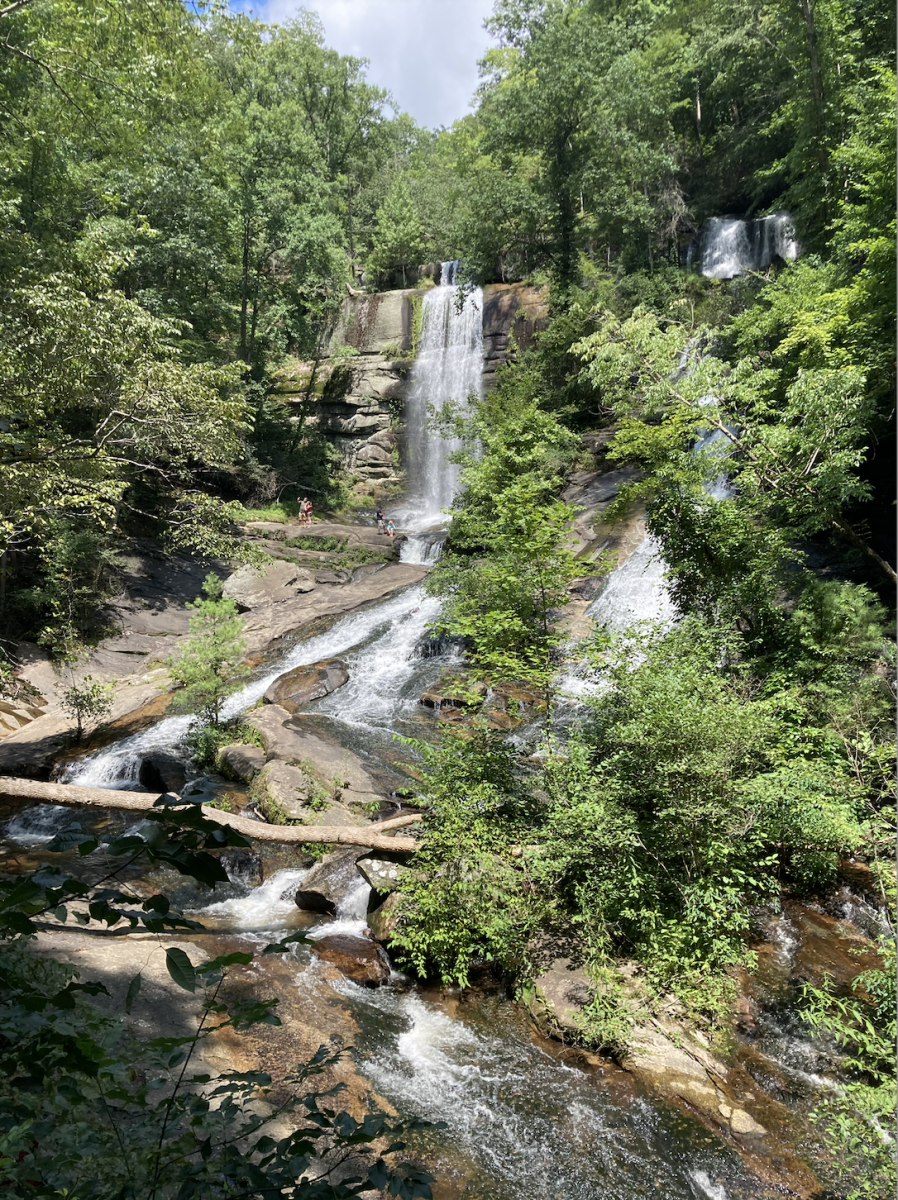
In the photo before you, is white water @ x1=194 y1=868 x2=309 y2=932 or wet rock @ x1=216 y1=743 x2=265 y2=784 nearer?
white water @ x1=194 y1=868 x2=309 y2=932

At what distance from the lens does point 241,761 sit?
32.2 ft

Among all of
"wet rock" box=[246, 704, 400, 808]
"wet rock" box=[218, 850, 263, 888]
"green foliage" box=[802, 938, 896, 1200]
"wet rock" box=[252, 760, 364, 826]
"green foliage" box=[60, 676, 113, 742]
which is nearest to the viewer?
"green foliage" box=[802, 938, 896, 1200]

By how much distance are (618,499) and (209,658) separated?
287 inches

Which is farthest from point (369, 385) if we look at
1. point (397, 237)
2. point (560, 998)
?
point (560, 998)

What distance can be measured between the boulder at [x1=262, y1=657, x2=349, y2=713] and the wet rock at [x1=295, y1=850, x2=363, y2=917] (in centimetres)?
512

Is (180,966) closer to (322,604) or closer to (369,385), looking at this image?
(322,604)

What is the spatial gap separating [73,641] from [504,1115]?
12.8 m

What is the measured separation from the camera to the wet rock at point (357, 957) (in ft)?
18.8

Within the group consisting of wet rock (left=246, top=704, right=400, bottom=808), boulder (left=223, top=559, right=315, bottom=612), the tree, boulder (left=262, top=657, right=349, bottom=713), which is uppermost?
the tree

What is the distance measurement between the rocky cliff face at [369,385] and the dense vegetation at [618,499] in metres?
7.95

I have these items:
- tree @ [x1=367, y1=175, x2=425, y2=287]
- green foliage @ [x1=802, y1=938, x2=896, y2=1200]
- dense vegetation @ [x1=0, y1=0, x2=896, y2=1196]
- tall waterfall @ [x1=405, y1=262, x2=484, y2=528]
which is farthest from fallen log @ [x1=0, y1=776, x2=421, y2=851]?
tree @ [x1=367, y1=175, x2=425, y2=287]

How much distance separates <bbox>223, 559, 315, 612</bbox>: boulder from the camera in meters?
18.0

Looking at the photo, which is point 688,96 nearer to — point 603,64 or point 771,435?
point 603,64

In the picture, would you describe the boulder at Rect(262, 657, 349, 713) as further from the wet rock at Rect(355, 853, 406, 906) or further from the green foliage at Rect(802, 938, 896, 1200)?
the green foliage at Rect(802, 938, 896, 1200)
